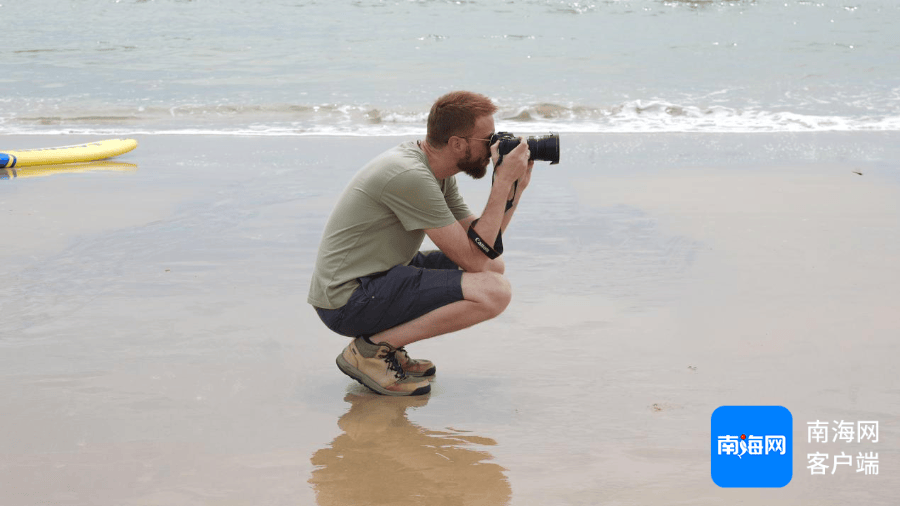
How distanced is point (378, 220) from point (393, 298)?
0.91 feet

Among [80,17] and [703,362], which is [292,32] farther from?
[703,362]

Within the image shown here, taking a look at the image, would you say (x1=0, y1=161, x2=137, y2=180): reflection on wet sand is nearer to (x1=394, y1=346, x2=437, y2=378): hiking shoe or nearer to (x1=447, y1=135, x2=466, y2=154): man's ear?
(x1=394, y1=346, x2=437, y2=378): hiking shoe

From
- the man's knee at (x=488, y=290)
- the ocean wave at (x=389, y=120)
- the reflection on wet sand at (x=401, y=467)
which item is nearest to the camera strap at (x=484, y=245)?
the man's knee at (x=488, y=290)

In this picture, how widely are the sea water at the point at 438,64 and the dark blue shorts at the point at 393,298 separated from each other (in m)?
7.44

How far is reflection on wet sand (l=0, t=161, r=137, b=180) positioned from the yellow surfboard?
0.05 m

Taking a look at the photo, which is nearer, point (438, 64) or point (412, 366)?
point (412, 366)

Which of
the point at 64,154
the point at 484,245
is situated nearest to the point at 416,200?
the point at 484,245

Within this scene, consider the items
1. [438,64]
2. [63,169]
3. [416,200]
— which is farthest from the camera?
[438,64]

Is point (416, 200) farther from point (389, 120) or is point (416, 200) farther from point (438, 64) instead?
point (438, 64)

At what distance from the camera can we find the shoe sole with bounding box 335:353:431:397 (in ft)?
10.7

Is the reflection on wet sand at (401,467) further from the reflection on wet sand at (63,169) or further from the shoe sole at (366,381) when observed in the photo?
the reflection on wet sand at (63,169)

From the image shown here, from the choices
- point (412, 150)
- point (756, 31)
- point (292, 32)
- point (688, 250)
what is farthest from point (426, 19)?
point (412, 150)

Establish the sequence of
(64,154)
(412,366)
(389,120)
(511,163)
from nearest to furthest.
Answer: (511,163), (412,366), (64,154), (389,120)

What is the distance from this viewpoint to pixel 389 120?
1223 cm
